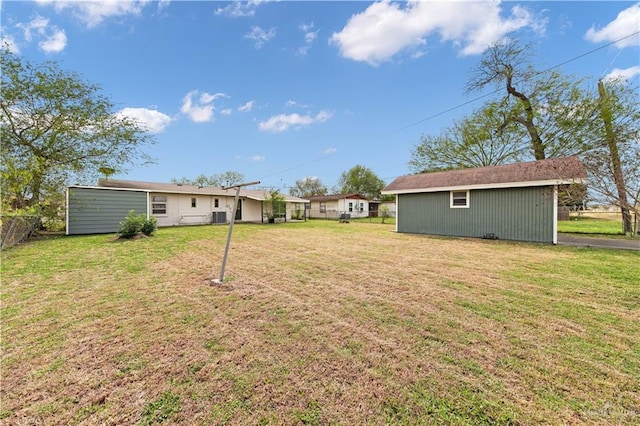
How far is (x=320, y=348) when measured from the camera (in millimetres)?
2510

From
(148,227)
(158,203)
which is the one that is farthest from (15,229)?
(158,203)

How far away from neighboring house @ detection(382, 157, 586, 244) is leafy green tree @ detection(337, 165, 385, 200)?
3261 cm

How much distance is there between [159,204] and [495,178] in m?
18.0

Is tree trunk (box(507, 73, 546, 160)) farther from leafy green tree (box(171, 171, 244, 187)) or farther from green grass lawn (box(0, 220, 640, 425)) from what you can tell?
leafy green tree (box(171, 171, 244, 187))

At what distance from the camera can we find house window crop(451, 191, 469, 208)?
11.2 meters

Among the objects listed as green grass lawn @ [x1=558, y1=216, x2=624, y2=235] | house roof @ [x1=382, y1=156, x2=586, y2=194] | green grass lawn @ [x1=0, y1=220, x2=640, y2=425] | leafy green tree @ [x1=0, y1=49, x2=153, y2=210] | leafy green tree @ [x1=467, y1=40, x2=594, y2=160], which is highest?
leafy green tree @ [x1=467, y1=40, x2=594, y2=160]

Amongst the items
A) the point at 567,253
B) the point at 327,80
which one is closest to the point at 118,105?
the point at 327,80

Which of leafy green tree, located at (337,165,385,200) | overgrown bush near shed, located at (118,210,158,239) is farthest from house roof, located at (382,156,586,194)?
leafy green tree, located at (337,165,385,200)

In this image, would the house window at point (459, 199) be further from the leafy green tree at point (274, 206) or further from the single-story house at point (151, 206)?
the leafy green tree at point (274, 206)

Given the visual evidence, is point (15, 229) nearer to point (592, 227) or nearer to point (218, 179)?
point (592, 227)

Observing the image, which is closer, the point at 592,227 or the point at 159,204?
the point at 592,227

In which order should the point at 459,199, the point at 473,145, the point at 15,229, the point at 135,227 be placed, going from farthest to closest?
the point at 473,145 < the point at 459,199 < the point at 135,227 < the point at 15,229

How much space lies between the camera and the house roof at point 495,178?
896cm

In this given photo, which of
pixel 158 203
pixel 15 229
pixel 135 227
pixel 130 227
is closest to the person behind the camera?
pixel 15 229
